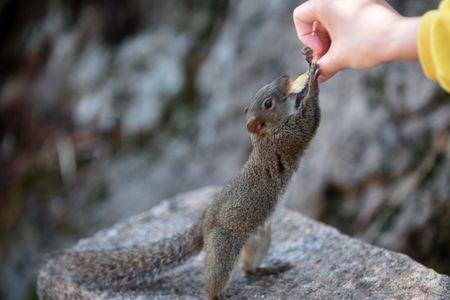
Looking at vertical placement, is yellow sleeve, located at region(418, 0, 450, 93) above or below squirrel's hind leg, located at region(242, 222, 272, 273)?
above

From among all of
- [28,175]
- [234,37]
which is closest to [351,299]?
[234,37]

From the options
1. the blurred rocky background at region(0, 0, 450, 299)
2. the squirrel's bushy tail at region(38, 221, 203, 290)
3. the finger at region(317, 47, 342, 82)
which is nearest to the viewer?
the finger at region(317, 47, 342, 82)

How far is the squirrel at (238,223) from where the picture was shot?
9.72ft

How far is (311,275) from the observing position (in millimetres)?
3158

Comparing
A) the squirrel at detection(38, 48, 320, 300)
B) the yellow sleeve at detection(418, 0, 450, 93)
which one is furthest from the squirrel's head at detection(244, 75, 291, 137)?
the yellow sleeve at detection(418, 0, 450, 93)

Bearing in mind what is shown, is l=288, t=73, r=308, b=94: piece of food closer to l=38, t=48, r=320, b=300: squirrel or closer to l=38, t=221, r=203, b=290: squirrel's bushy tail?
l=38, t=48, r=320, b=300: squirrel

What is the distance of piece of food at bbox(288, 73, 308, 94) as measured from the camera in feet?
9.61

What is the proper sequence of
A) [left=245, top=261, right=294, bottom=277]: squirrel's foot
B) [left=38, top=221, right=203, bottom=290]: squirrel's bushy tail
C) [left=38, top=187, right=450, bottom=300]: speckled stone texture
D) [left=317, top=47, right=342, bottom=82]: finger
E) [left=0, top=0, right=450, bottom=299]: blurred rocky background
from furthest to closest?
[left=0, top=0, right=450, bottom=299]: blurred rocky background, [left=245, top=261, right=294, bottom=277]: squirrel's foot, [left=38, top=221, right=203, bottom=290]: squirrel's bushy tail, [left=38, top=187, right=450, bottom=300]: speckled stone texture, [left=317, top=47, right=342, bottom=82]: finger

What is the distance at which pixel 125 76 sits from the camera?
6375mm

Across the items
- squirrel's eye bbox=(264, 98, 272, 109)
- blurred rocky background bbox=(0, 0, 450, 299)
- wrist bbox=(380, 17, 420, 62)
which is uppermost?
wrist bbox=(380, 17, 420, 62)

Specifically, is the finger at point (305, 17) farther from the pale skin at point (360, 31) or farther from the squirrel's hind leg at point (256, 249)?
the squirrel's hind leg at point (256, 249)

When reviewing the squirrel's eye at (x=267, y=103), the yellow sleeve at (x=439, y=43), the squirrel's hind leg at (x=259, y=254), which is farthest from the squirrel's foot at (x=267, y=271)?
the yellow sleeve at (x=439, y=43)

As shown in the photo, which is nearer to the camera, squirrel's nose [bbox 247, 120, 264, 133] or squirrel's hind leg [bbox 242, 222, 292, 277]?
squirrel's nose [bbox 247, 120, 264, 133]

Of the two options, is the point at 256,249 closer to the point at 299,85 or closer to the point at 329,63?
the point at 299,85
